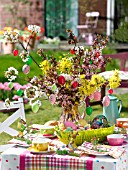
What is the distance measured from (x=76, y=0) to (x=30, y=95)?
1538 centimetres

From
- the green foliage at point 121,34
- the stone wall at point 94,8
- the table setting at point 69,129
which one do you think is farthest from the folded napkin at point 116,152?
the stone wall at point 94,8

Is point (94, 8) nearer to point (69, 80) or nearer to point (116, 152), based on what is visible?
point (69, 80)

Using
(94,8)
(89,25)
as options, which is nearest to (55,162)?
(89,25)

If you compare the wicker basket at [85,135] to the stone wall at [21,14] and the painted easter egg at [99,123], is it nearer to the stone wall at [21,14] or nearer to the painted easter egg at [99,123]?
the painted easter egg at [99,123]

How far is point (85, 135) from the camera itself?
4.26 meters

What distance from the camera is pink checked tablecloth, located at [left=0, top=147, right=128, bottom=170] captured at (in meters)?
3.87

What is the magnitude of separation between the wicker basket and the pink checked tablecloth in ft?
0.72

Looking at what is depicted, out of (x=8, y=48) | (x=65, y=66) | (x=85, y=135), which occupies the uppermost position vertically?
(x=65, y=66)

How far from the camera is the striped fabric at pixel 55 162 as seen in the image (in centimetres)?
389

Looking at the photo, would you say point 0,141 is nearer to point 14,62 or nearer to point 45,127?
point 45,127

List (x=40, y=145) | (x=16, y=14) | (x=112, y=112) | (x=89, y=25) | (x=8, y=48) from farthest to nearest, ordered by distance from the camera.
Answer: (x=89, y=25) < (x=16, y=14) < (x=8, y=48) < (x=112, y=112) < (x=40, y=145)

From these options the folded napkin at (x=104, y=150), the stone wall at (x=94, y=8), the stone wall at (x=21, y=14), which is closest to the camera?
the folded napkin at (x=104, y=150)

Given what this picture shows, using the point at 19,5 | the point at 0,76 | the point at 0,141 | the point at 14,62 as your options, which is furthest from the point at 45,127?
the point at 19,5

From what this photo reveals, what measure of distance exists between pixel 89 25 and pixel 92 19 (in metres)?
0.48
